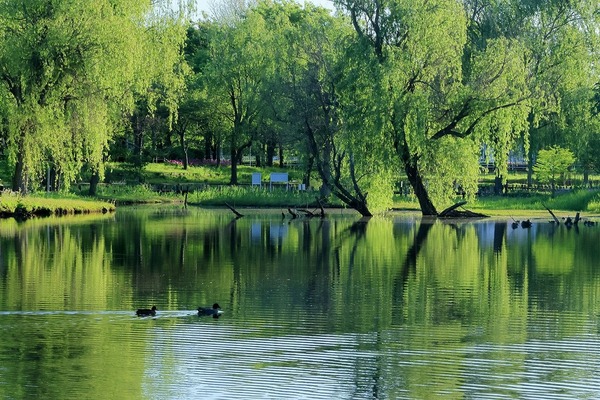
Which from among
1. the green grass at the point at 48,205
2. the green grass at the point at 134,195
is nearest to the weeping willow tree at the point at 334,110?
the green grass at the point at 48,205

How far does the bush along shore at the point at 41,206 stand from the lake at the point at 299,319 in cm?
1262

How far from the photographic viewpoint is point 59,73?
5191 centimetres

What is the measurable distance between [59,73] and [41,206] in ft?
22.3

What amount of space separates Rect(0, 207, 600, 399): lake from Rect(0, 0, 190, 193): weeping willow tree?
1239 cm

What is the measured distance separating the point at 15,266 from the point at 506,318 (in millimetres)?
14365

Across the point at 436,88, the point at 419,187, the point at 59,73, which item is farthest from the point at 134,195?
the point at 436,88

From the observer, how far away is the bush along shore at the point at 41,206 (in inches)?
2068

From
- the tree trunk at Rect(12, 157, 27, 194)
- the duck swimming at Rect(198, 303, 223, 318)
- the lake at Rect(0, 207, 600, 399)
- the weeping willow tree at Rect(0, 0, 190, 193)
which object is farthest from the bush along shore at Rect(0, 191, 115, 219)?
the duck swimming at Rect(198, 303, 223, 318)

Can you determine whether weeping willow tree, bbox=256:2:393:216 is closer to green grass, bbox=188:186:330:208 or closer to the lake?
green grass, bbox=188:186:330:208

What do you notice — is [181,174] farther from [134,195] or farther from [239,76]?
[134,195]

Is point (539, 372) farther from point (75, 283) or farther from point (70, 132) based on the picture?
point (70, 132)

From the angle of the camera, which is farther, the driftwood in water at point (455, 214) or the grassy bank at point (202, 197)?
the grassy bank at point (202, 197)

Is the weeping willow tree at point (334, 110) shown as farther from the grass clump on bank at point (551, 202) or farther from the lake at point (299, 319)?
the lake at point (299, 319)

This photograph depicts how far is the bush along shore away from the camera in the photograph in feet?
172
